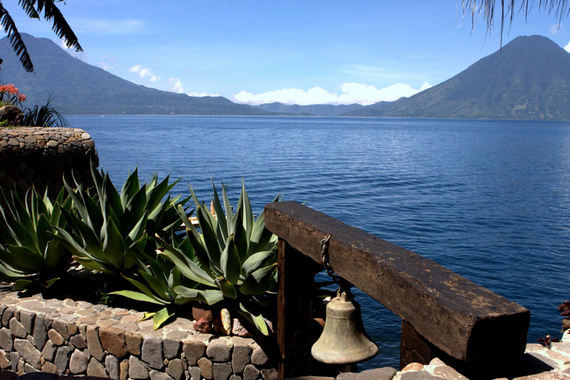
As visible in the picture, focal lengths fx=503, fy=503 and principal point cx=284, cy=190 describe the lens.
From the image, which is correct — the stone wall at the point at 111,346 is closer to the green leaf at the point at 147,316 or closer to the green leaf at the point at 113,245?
the green leaf at the point at 147,316

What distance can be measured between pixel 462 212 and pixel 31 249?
2157 centimetres

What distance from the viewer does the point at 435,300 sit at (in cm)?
216

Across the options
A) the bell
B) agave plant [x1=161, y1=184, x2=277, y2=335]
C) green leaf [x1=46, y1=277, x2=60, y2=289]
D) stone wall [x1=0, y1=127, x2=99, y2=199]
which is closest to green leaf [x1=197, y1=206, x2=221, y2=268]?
agave plant [x1=161, y1=184, x2=277, y2=335]

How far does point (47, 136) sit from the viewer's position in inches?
342

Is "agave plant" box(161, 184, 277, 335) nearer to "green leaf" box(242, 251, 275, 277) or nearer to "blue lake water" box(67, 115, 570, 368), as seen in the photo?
"green leaf" box(242, 251, 275, 277)

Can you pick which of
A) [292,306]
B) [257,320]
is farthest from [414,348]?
[257,320]

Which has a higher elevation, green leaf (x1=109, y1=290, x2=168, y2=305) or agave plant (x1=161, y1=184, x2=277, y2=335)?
agave plant (x1=161, y1=184, x2=277, y2=335)

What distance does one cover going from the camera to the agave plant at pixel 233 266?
5.03m

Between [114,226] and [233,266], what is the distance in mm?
1579

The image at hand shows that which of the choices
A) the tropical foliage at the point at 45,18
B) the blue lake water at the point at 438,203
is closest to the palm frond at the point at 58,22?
the tropical foliage at the point at 45,18

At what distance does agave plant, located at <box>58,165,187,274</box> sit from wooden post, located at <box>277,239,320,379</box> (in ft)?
7.29

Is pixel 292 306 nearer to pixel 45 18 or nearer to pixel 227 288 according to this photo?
pixel 227 288

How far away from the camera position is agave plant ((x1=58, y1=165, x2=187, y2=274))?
5828mm

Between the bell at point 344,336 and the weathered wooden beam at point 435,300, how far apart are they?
0.61ft
